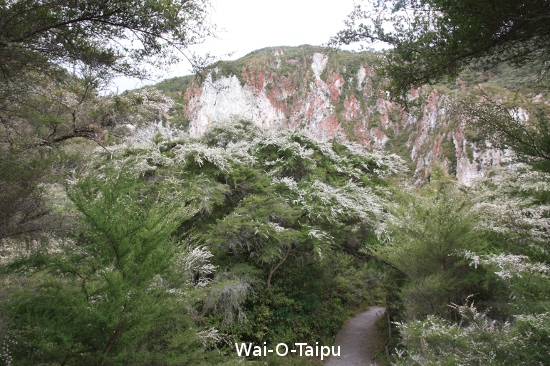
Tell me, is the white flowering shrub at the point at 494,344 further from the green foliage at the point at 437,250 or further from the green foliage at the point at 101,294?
the green foliage at the point at 101,294

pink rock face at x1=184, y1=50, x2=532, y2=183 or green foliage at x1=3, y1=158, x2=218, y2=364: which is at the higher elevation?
pink rock face at x1=184, y1=50, x2=532, y2=183

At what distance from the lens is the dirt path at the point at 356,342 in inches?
364

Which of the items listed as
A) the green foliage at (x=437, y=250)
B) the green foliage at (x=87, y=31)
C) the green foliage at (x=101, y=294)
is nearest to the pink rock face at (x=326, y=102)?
the green foliage at (x=437, y=250)

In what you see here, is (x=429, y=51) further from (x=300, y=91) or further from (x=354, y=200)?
(x=300, y=91)

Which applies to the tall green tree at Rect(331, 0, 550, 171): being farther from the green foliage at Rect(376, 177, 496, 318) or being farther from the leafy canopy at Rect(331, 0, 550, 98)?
the green foliage at Rect(376, 177, 496, 318)

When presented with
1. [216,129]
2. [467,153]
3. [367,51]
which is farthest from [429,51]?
[467,153]

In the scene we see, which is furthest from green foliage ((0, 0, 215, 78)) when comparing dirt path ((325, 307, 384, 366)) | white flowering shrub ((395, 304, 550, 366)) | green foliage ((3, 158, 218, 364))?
dirt path ((325, 307, 384, 366))

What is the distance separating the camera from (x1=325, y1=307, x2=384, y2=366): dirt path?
9252 millimetres

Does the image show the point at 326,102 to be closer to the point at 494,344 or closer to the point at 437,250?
the point at 437,250

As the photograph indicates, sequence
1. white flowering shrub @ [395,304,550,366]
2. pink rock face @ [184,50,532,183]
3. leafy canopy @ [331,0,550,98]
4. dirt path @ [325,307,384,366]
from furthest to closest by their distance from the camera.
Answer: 1. pink rock face @ [184,50,532,183]
2. dirt path @ [325,307,384,366]
3. white flowering shrub @ [395,304,550,366]
4. leafy canopy @ [331,0,550,98]

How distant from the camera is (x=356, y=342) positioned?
10.7 metres

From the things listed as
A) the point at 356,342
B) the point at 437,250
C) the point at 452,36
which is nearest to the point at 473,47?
the point at 452,36

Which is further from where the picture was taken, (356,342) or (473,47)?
(356,342)

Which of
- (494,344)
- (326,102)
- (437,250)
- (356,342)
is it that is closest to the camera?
(494,344)
